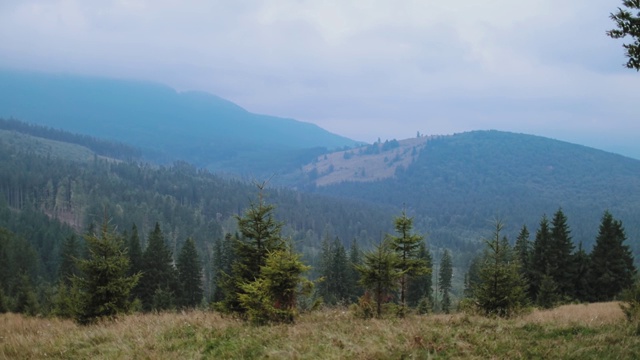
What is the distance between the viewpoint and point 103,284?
1620 centimetres

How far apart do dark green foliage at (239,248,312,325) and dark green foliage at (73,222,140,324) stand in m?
6.05

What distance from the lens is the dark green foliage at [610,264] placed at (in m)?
40.2

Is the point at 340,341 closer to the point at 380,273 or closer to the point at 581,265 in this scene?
the point at 380,273

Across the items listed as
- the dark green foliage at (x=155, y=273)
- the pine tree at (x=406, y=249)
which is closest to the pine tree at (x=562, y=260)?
the pine tree at (x=406, y=249)

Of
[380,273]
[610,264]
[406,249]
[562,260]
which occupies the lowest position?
[562,260]

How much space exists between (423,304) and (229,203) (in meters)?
160

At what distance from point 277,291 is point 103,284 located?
7.47m

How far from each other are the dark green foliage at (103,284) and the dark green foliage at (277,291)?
6045 millimetres

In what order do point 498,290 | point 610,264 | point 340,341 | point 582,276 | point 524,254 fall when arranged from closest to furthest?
point 340,341 → point 498,290 → point 610,264 → point 582,276 → point 524,254

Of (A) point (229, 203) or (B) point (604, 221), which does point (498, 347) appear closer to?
(B) point (604, 221)

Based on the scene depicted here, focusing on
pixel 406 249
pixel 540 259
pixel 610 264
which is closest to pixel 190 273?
pixel 540 259

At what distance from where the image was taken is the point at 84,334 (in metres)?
11.0

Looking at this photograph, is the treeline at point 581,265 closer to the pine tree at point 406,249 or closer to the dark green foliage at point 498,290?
the pine tree at point 406,249

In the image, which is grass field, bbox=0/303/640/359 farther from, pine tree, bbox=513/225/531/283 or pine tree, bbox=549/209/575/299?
pine tree, bbox=513/225/531/283
